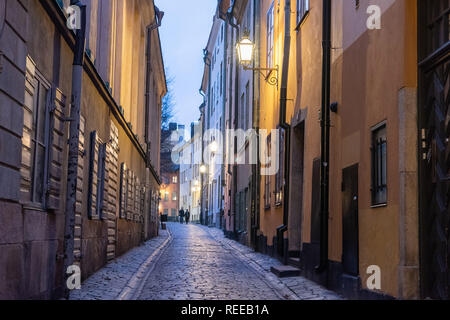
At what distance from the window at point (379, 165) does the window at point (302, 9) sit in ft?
17.3

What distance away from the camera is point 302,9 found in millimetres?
13617

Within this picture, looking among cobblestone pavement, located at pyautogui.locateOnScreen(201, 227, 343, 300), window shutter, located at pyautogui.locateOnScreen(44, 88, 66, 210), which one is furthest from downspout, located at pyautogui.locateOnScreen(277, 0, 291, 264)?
window shutter, located at pyautogui.locateOnScreen(44, 88, 66, 210)

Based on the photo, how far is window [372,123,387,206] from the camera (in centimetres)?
791

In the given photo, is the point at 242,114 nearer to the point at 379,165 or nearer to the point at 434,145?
the point at 379,165

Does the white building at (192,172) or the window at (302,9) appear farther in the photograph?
the white building at (192,172)

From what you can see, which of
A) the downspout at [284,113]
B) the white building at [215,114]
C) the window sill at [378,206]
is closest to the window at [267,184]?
the downspout at [284,113]

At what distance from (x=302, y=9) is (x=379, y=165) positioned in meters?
6.34

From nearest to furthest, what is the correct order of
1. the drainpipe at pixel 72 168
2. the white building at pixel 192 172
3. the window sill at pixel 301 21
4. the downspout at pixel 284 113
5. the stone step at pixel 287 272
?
the drainpipe at pixel 72 168 → the stone step at pixel 287 272 → the window sill at pixel 301 21 → the downspout at pixel 284 113 → the white building at pixel 192 172

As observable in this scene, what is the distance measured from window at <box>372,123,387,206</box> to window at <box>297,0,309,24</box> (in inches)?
207

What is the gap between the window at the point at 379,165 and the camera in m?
7.91

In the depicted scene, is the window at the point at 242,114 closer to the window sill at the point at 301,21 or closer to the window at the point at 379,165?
the window sill at the point at 301,21

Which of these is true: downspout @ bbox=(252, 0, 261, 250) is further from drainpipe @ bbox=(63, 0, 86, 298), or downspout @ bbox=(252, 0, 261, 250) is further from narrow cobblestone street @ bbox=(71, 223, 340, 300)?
drainpipe @ bbox=(63, 0, 86, 298)
